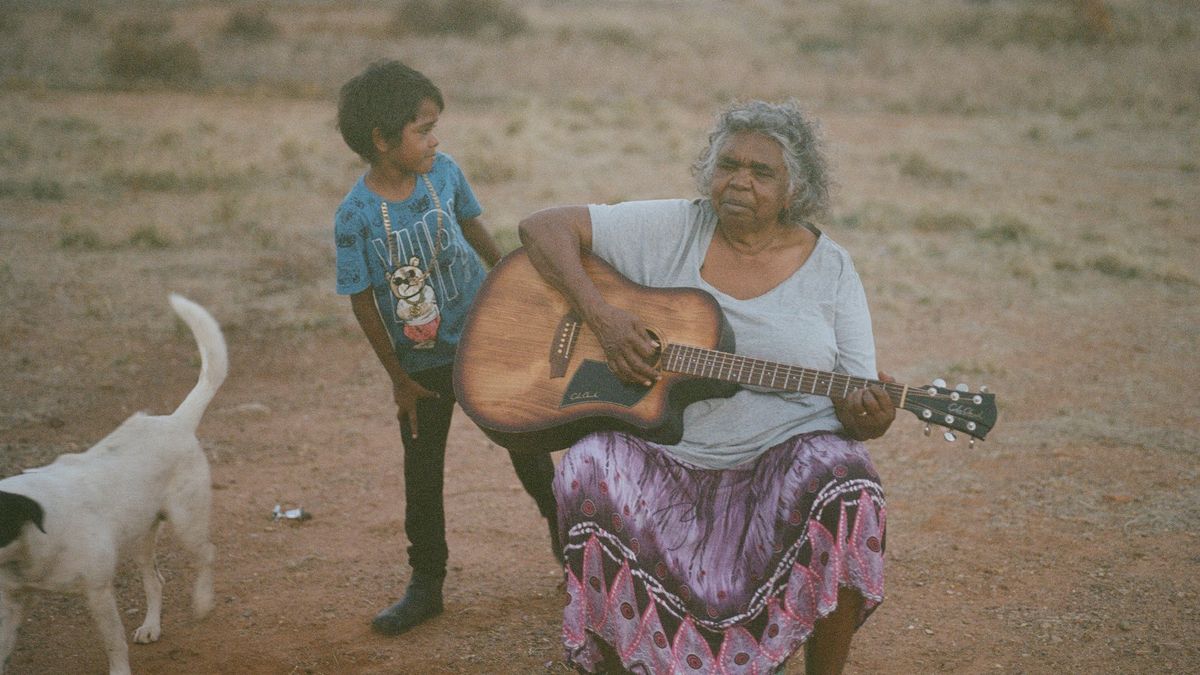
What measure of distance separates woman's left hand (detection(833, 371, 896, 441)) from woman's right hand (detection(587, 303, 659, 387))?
57 centimetres

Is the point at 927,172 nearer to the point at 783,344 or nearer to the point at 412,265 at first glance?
the point at 783,344

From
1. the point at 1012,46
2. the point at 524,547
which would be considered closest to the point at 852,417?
the point at 524,547

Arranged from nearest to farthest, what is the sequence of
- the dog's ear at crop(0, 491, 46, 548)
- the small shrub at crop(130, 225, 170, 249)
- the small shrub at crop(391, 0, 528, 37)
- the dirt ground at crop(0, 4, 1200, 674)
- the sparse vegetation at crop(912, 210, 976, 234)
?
the dog's ear at crop(0, 491, 46, 548) → the dirt ground at crop(0, 4, 1200, 674) → the small shrub at crop(130, 225, 170, 249) → the sparse vegetation at crop(912, 210, 976, 234) → the small shrub at crop(391, 0, 528, 37)

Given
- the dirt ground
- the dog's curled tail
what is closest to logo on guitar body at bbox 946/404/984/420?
the dirt ground

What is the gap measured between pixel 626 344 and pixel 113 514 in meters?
1.61

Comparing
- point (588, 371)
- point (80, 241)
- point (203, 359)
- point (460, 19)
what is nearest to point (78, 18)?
point (460, 19)

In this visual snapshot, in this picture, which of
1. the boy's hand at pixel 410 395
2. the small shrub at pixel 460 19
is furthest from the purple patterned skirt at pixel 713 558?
the small shrub at pixel 460 19

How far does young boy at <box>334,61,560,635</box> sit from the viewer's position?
332cm

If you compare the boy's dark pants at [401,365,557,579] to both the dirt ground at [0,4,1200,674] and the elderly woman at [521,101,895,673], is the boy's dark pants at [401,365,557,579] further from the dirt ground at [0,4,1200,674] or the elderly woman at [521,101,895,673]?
the elderly woman at [521,101,895,673]

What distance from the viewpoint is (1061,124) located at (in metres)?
15.7

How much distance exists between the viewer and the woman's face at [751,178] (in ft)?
10.4

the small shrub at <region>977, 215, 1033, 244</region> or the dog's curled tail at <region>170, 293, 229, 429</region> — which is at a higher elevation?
the dog's curled tail at <region>170, 293, 229, 429</region>

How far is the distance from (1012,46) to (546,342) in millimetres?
22608

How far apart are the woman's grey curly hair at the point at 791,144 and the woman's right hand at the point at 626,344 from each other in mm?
527
